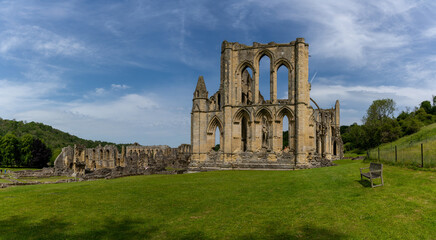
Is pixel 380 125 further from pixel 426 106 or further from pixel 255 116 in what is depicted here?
pixel 255 116

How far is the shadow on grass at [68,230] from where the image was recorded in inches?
249

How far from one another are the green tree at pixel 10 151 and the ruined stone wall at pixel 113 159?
13278 mm

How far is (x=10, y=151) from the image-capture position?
169ft

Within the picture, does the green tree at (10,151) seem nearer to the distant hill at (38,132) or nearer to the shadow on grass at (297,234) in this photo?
the distant hill at (38,132)

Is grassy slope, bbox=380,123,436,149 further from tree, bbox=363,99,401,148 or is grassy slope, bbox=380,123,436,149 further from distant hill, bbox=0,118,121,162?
distant hill, bbox=0,118,121,162

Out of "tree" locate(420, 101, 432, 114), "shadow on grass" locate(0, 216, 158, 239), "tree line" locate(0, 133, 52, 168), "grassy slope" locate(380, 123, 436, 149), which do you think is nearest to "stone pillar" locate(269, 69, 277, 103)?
"grassy slope" locate(380, 123, 436, 149)

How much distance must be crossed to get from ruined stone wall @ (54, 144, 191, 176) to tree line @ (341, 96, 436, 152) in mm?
32939

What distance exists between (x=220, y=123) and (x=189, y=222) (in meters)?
19.4

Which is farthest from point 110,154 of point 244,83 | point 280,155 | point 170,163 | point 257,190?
point 257,190

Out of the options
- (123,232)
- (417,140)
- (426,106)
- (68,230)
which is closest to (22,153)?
(68,230)

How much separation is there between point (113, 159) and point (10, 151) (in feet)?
63.6

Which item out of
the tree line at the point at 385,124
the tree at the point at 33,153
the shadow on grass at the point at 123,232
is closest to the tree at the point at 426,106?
the tree line at the point at 385,124

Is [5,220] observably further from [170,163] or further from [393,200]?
[170,163]

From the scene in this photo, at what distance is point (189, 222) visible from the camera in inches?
284
